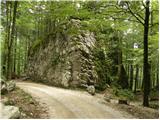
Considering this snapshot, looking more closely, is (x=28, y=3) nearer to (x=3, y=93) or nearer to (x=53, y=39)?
Answer: (x=53, y=39)

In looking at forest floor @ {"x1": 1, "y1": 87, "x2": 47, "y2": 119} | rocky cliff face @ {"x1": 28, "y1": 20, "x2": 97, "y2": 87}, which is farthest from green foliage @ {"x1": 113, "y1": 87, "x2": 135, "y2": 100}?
forest floor @ {"x1": 1, "y1": 87, "x2": 47, "y2": 119}

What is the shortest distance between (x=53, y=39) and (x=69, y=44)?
2368mm

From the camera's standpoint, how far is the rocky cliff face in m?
16.7

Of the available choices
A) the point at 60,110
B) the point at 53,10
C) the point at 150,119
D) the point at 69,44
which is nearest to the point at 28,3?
the point at 69,44

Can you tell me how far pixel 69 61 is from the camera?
17.1 m

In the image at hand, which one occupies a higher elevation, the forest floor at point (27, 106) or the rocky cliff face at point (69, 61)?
the rocky cliff face at point (69, 61)

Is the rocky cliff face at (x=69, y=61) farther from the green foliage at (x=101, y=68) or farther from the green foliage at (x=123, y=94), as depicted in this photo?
the green foliage at (x=123, y=94)

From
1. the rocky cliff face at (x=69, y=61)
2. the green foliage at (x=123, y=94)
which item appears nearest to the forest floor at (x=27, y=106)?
the rocky cliff face at (x=69, y=61)

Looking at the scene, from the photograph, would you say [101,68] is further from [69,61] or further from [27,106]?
[27,106]

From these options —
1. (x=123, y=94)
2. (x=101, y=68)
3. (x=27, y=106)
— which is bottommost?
(x=123, y=94)

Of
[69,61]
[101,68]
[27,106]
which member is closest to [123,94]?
[101,68]

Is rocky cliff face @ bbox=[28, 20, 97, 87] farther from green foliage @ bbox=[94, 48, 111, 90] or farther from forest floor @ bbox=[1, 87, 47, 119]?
forest floor @ bbox=[1, 87, 47, 119]

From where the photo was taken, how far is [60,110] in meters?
8.86

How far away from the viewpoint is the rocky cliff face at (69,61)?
1666cm
